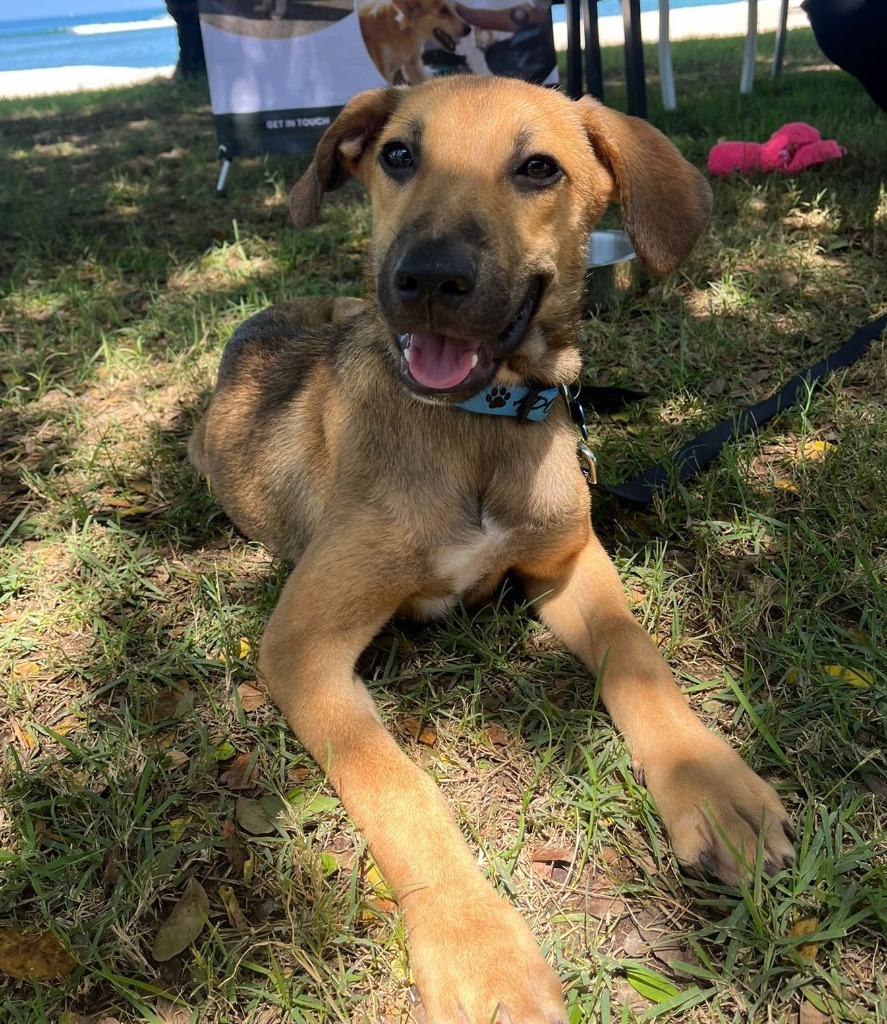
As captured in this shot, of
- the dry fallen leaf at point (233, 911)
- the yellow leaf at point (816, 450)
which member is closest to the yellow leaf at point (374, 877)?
the dry fallen leaf at point (233, 911)

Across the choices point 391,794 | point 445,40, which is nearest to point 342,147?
point 391,794

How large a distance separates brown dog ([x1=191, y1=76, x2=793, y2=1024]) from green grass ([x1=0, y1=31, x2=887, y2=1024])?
13 centimetres

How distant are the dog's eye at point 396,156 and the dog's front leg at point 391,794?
3.53 ft

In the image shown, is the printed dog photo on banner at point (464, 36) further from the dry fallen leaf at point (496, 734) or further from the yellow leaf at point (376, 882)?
the yellow leaf at point (376, 882)

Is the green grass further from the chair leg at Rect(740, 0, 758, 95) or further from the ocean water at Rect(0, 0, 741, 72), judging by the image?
the ocean water at Rect(0, 0, 741, 72)

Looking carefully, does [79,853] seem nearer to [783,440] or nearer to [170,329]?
[783,440]

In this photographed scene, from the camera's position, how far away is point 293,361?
332 cm

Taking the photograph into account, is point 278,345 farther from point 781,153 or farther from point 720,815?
point 781,153

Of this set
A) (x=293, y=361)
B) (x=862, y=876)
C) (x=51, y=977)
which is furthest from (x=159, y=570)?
(x=862, y=876)

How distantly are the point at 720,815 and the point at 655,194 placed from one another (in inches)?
66.1

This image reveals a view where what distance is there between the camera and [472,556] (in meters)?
2.48

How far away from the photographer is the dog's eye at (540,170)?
2432 mm

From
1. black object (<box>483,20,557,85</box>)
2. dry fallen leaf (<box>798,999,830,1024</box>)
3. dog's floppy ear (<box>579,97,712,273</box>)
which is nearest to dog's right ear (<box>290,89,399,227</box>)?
dog's floppy ear (<box>579,97,712,273</box>)

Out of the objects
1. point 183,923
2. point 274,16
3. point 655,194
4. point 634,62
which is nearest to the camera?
point 183,923
